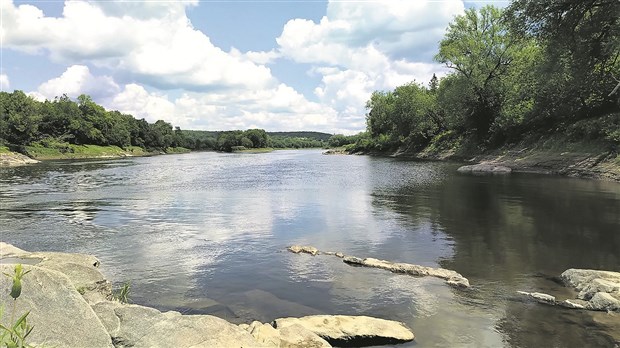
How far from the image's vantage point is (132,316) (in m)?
8.08

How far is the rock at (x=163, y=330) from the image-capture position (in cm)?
746

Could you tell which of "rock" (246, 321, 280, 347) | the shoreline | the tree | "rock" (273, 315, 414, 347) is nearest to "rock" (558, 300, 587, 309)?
"rock" (273, 315, 414, 347)

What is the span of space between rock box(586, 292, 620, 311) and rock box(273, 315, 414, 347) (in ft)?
17.3

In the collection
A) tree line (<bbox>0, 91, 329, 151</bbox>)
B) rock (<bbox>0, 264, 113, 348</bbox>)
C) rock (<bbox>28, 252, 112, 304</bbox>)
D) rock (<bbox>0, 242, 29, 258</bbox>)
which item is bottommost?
rock (<bbox>0, 242, 29, 258</bbox>)

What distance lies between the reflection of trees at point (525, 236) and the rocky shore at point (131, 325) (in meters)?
3.64

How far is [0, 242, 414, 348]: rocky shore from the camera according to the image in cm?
635

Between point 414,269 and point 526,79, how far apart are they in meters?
58.3

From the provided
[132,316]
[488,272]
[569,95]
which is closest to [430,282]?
[488,272]

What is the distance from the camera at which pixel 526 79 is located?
63.1 meters

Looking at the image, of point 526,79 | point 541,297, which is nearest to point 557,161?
point 526,79

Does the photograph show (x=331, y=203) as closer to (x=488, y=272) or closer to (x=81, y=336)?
(x=488, y=272)

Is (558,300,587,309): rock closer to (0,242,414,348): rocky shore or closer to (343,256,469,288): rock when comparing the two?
(343,256,469,288): rock

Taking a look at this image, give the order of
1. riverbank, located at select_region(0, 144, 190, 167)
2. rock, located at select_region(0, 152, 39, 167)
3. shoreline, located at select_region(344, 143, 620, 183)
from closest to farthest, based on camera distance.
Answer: shoreline, located at select_region(344, 143, 620, 183) → rock, located at select_region(0, 152, 39, 167) → riverbank, located at select_region(0, 144, 190, 167)

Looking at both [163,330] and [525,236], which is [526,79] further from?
[163,330]
